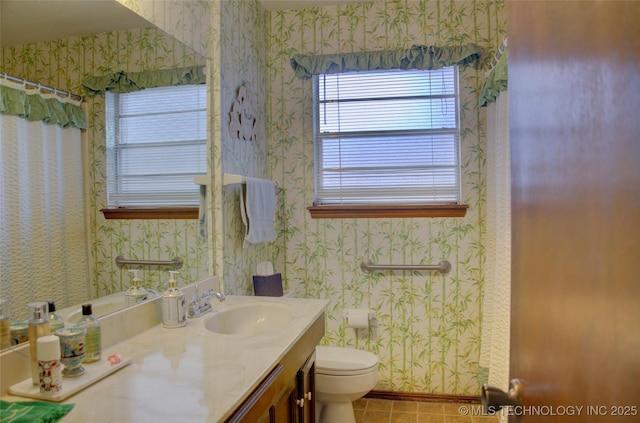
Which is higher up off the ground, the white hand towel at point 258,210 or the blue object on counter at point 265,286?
the white hand towel at point 258,210

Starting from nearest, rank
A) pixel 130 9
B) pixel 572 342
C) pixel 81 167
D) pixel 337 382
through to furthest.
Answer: pixel 572 342 < pixel 81 167 < pixel 130 9 < pixel 337 382

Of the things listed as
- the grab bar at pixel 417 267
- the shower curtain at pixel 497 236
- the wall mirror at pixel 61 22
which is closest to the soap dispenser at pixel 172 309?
the wall mirror at pixel 61 22

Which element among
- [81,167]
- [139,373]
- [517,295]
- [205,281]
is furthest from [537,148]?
[205,281]

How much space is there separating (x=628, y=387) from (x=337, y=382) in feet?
6.08

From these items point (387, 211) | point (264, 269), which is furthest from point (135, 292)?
point (387, 211)

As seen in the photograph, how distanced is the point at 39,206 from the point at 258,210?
124 cm

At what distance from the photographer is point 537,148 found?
68 cm

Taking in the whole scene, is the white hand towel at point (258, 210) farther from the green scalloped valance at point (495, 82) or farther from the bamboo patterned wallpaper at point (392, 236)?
the green scalloped valance at point (495, 82)

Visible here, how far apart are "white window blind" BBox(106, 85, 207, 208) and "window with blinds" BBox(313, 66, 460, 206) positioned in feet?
3.39

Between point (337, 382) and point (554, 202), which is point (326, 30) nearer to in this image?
point (337, 382)

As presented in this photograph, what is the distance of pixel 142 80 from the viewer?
1.62 m

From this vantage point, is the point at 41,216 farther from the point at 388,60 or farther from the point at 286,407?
the point at 388,60

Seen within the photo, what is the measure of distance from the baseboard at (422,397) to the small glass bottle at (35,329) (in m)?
2.18

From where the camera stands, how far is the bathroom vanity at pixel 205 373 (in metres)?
0.90
